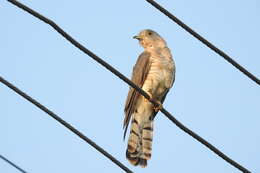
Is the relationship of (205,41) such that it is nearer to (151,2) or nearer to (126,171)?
(151,2)

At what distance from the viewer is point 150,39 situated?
336 inches

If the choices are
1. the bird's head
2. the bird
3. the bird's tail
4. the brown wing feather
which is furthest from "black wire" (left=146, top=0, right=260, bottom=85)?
the bird's head

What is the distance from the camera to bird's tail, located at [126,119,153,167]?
655 centimetres

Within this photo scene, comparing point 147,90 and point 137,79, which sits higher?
point 137,79

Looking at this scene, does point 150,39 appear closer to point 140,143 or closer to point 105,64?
point 140,143

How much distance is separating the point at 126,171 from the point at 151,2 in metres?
1.37

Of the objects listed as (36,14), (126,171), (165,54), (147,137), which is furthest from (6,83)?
(165,54)

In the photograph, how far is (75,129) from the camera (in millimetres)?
4180

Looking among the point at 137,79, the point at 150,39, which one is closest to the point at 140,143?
the point at 137,79

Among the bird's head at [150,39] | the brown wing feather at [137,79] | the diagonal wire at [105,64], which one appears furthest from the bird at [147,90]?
the diagonal wire at [105,64]

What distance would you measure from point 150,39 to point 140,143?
7.06 ft

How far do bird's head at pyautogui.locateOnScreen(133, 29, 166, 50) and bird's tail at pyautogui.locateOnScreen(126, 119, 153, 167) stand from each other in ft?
4.57

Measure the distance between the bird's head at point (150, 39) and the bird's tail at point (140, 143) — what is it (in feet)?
4.57

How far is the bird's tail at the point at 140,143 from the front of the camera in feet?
21.5
